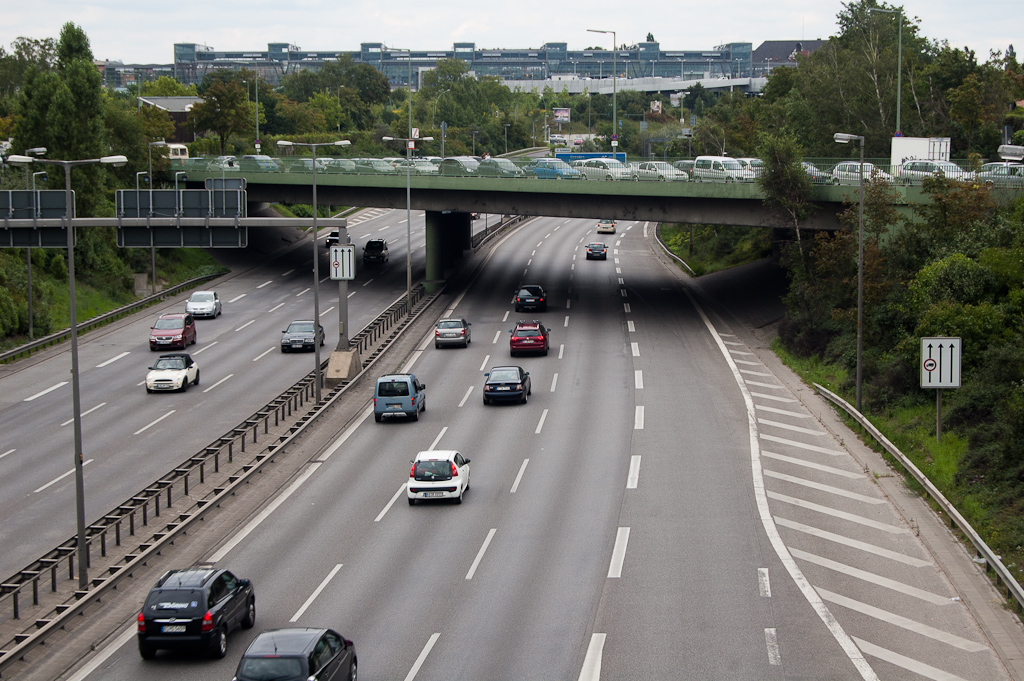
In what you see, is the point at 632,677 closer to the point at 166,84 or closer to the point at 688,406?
the point at 688,406

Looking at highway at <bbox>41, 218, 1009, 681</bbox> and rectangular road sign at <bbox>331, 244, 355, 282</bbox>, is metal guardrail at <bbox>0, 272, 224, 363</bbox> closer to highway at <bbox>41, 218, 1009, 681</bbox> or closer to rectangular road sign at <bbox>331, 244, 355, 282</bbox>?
rectangular road sign at <bbox>331, 244, 355, 282</bbox>

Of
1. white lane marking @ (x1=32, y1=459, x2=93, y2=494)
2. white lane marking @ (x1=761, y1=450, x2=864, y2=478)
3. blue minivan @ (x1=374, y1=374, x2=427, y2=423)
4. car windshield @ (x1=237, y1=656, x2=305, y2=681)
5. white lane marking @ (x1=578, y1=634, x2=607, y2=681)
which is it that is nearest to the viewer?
car windshield @ (x1=237, y1=656, x2=305, y2=681)

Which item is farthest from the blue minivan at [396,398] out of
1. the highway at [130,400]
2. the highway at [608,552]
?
the highway at [130,400]

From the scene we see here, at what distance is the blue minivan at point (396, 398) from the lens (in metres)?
40.7

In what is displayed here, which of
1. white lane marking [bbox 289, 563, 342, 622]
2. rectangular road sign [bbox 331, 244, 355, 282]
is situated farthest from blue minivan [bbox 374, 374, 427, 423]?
white lane marking [bbox 289, 563, 342, 622]

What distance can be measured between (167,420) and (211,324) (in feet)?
71.7

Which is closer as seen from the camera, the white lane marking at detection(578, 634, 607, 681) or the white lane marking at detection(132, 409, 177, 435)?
the white lane marking at detection(578, 634, 607, 681)

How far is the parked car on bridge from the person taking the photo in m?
62.8

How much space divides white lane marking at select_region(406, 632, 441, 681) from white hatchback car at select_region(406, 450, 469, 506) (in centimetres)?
935

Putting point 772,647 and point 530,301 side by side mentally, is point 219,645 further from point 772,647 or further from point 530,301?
point 530,301

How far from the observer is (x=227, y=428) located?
4022cm

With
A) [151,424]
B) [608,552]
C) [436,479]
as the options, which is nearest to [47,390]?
[151,424]

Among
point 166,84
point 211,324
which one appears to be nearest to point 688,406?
point 211,324

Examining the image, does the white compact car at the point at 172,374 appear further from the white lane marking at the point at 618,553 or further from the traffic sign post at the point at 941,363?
the traffic sign post at the point at 941,363
